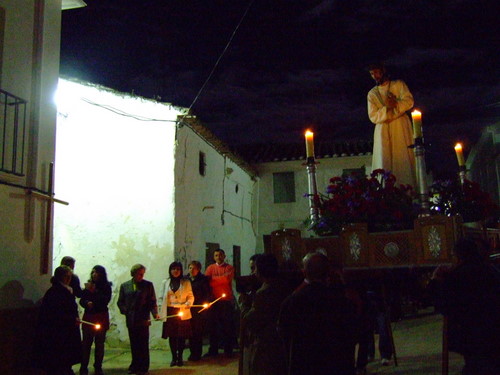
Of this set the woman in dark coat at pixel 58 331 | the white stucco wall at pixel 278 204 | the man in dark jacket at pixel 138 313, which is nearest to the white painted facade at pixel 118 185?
the man in dark jacket at pixel 138 313

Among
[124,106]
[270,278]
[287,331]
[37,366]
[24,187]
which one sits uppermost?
[124,106]

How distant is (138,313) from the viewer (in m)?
7.84

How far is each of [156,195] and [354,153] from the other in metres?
10.5

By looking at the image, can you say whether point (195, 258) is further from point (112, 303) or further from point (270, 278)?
point (270, 278)

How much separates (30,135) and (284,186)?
1471 centimetres

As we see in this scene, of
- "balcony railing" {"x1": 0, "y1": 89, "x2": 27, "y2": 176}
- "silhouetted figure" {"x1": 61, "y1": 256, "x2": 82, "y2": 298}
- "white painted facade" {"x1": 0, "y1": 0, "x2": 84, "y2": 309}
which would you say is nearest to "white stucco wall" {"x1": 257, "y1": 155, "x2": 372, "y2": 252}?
"silhouetted figure" {"x1": 61, "y1": 256, "x2": 82, "y2": 298}

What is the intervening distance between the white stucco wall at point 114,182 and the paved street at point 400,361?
1578 millimetres

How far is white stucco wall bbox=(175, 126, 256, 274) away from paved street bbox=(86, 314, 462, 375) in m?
2.38

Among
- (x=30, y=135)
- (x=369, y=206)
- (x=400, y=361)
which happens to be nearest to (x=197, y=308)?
(x=400, y=361)

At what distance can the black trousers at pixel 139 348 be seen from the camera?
7.73 metres

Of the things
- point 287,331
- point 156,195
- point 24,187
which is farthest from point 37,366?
point 156,195

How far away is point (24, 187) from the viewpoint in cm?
577

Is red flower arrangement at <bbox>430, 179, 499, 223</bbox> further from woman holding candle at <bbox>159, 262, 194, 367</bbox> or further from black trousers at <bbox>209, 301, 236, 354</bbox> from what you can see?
black trousers at <bbox>209, 301, 236, 354</bbox>

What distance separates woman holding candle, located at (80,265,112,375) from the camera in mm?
7742
